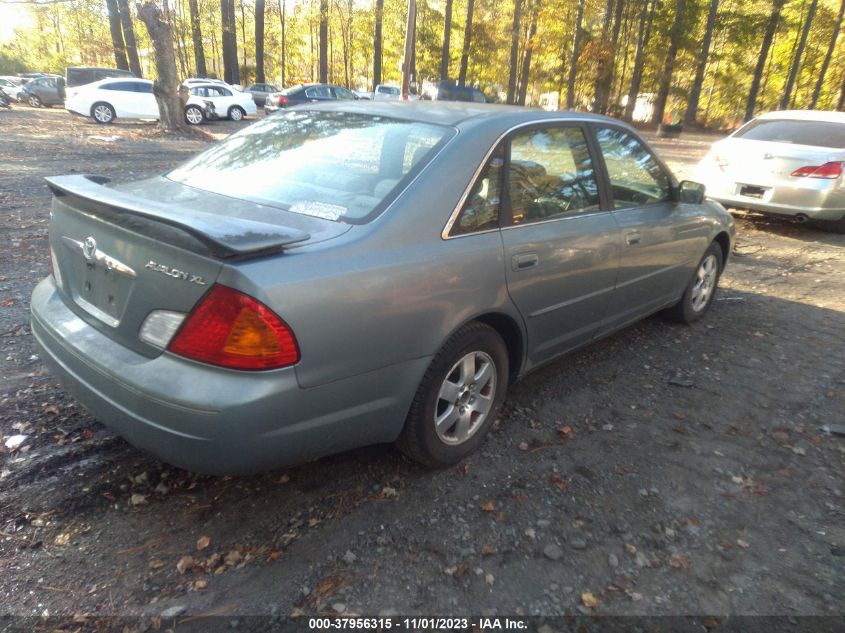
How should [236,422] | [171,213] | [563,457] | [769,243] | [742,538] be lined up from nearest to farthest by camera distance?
[236,422] < [171,213] < [742,538] < [563,457] < [769,243]

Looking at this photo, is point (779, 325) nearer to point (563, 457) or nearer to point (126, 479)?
point (563, 457)

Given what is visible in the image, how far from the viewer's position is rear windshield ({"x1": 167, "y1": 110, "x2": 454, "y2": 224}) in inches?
105

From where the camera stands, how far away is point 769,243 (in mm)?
8094

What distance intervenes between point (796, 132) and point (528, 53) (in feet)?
103

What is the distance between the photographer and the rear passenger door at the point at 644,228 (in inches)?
150

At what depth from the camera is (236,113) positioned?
80.2ft

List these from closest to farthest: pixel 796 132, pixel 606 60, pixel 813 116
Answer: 1. pixel 796 132
2. pixel 813 116
3. pixel 606 60

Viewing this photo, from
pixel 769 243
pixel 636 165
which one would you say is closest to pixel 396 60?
pixel 769 243

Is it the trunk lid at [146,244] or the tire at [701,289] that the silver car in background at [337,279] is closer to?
the trunk lid at [146,244]

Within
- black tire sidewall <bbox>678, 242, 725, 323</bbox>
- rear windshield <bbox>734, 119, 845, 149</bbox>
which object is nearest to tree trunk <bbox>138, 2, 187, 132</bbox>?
rear windshield <bbox>734, 119, 845, 149</bbox>

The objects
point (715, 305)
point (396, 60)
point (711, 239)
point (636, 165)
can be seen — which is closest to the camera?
point (636, 165)

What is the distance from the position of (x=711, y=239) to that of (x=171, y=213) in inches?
164

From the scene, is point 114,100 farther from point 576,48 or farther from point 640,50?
point 640,50

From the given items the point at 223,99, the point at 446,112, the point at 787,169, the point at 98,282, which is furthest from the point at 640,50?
the point at 98,282
